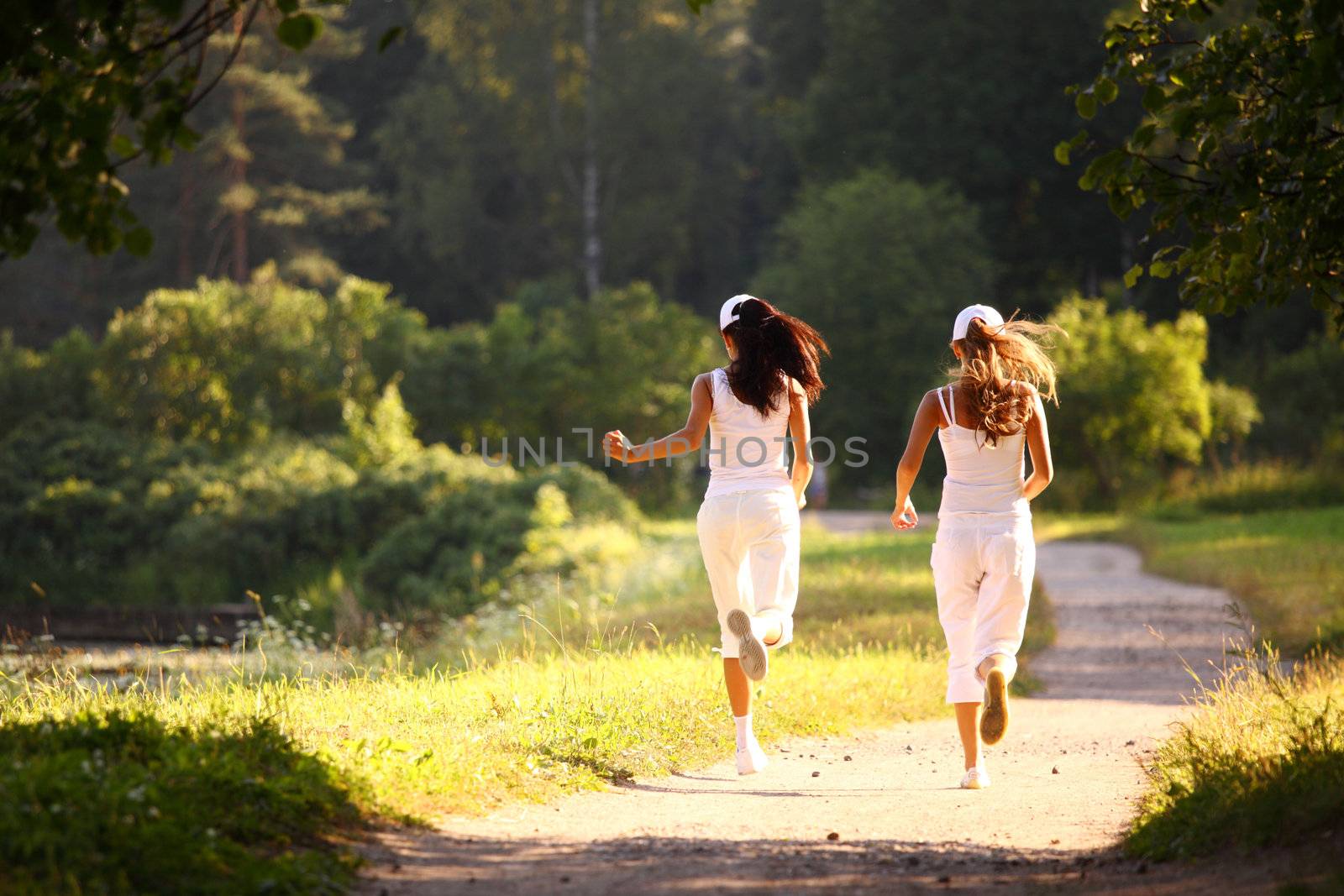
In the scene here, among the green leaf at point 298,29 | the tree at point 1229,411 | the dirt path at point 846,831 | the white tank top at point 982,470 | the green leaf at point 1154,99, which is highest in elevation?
the tree at point 1229,411

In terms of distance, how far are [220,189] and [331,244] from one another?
8698mm

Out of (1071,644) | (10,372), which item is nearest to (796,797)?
(1071,644)

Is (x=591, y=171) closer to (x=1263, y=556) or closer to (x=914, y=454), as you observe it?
(x=1263, y=556)

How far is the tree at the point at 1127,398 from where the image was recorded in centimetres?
3391

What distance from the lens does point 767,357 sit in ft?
24.3

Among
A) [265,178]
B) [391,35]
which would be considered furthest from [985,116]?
[391,35]

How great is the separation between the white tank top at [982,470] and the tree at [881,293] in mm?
35703

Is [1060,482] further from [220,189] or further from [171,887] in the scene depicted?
[171,887]

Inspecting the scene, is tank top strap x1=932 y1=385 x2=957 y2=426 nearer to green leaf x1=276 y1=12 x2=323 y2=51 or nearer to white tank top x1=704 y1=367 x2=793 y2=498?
white tank top x1=704 y1=367 x2=793 y2=498

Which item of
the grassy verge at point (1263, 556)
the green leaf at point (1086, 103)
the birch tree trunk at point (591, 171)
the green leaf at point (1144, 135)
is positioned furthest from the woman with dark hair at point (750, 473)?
the birch tree trunk at point (591, 171)

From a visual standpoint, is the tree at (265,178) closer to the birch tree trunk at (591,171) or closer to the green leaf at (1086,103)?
the birch tree trunk at (591,171)

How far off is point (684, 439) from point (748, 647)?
3.53 ft

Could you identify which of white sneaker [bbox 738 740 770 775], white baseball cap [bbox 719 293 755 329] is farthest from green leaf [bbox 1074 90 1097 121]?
white sneaker [bbox 738 740 770 775]

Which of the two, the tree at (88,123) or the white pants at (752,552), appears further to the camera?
the white pants at (752,552)
